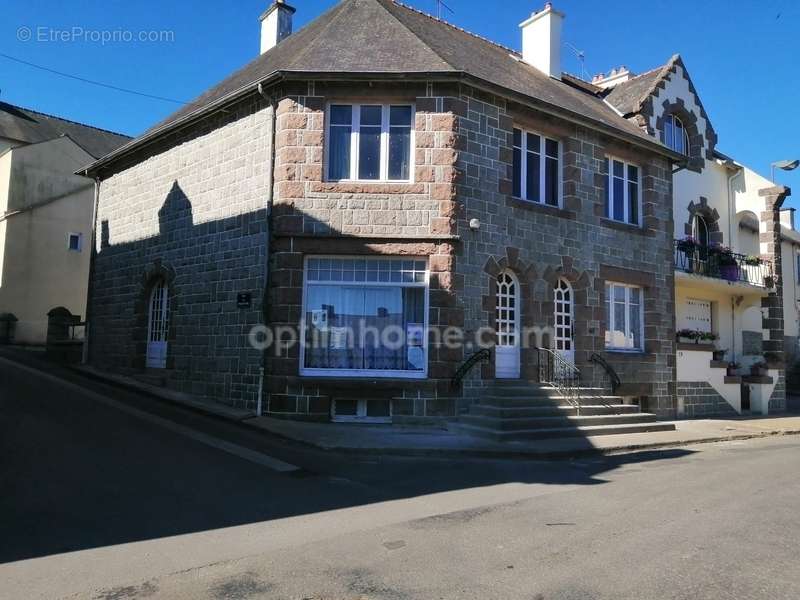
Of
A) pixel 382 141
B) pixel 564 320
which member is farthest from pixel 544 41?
pixel 564 320

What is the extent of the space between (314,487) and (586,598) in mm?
4174

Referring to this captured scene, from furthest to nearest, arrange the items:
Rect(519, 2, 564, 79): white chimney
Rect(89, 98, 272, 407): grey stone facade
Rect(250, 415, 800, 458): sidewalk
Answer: Rect(519, 2, 564, 79): white chimney
Rect(89, 98, 272, 407): grey stone facade
Rect(250, 415, 800, 458): sidewalk

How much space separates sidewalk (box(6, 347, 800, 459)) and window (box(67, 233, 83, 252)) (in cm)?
1468

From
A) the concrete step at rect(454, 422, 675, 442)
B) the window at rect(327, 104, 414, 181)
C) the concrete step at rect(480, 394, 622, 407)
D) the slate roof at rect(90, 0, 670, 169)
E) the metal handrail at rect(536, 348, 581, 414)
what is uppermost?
the slate roof at rect(90, 0, 670, 169)

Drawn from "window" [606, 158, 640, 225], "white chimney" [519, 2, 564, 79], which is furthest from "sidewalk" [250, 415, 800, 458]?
"white chimney" [519, 2, 564, 79]

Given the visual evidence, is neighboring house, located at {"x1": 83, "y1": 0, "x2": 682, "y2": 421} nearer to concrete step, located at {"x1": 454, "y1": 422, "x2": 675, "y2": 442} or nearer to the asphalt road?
concrete step, located at {"x1": 454, "y1": 422, "x2": 675, "y2": 442}

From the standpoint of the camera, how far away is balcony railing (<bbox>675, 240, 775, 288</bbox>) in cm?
1848

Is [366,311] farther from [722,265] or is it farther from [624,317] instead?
[722,265]

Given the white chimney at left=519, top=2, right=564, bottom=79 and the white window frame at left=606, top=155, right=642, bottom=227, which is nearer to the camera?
the white window frame at left=606, top=155, right=642, bottom=227

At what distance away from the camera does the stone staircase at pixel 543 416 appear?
11688 millimetres

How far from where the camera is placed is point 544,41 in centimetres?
1791

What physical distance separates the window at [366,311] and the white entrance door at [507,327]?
186cm

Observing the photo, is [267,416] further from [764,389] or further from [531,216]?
[764,389]

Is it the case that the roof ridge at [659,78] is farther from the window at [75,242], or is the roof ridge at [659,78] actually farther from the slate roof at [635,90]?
the window at [75,242]
